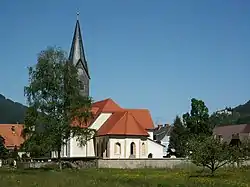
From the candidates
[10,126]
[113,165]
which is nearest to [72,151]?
Answer: [113,165]

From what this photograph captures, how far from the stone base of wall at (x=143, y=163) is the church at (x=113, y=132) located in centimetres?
733

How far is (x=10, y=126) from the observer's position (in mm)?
126688

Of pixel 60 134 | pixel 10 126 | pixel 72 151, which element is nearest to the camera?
pixel 60 134

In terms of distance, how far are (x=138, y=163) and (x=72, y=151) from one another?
26.0m

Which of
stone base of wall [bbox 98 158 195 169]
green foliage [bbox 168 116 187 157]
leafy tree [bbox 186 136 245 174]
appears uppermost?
green foliage [bbox 168 116 187 157]

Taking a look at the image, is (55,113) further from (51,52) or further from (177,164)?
(177,164)

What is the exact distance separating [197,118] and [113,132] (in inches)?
903

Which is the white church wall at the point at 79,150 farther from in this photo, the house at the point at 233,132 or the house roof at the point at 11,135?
the house at the point at 233,132

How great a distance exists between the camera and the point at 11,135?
Result: 121938 millimetres

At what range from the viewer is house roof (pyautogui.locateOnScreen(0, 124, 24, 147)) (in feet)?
388

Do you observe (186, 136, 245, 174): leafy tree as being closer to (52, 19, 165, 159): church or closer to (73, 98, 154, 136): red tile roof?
(52, 19, 165, 159): church

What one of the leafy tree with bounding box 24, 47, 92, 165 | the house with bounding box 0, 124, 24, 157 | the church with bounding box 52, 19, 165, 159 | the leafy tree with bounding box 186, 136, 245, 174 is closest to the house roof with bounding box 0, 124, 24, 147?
the house with bounding box 0, 124, 24, 157

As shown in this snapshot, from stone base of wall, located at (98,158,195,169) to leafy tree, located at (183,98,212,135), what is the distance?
2923 centimetres

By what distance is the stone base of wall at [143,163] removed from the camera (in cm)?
6569
